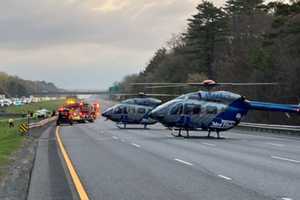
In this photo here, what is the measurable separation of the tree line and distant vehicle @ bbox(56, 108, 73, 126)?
16.9m

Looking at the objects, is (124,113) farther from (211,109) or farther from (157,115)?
(211,109)

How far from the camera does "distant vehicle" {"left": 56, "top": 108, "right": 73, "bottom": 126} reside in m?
77.3

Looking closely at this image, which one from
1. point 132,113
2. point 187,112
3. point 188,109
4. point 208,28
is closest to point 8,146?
Result: point 187,112

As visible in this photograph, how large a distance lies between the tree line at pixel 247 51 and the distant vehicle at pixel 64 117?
1691 cm

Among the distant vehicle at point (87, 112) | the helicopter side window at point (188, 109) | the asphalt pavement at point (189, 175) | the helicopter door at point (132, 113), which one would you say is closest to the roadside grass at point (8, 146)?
the asphalt pavement at point (189, 175)

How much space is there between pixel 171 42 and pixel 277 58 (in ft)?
290

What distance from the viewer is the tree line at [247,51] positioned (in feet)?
197

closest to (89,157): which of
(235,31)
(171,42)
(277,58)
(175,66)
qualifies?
(277,58)

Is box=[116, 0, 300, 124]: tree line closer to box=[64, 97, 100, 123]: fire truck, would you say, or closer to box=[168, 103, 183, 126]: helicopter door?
box=[64, 97, 100, 123]: fire truck

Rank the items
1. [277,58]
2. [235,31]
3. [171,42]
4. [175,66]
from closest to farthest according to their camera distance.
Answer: [277,58], [235,31], [175,66], [171,42]

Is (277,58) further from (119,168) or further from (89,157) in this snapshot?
(119,168)

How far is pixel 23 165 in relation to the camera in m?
22.6

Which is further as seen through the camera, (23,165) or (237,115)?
(237,115)

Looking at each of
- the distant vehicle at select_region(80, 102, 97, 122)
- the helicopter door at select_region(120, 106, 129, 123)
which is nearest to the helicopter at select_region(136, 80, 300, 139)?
the helicopter door at select_region(120, 106, 129, 123)
